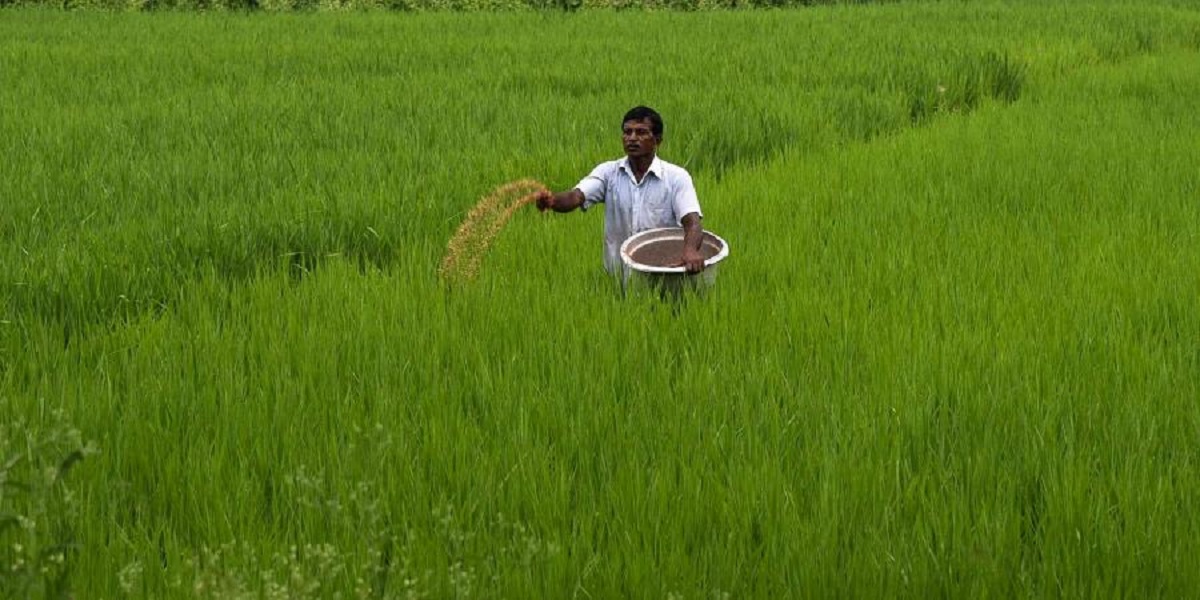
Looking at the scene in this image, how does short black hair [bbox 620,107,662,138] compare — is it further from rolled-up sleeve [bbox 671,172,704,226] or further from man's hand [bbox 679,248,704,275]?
man's hand [bbox 679,248,704,275]

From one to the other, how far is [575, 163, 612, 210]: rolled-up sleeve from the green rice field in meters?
0.26

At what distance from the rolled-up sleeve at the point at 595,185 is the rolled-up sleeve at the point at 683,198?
0.73 feet

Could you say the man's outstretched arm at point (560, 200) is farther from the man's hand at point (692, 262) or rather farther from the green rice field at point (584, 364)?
the man's hand at point (692, 262)

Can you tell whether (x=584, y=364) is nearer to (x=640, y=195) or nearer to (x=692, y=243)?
(x=692, y=243)

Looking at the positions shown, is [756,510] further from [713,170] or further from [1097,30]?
[1097,30]

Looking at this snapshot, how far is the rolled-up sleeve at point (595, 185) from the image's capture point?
3.57 metres

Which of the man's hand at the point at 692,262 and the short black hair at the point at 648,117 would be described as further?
the short black hair at the point at 648,117

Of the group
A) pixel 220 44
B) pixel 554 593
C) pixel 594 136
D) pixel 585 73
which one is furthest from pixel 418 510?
pixel 220 44

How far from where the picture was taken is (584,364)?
2.86 metres

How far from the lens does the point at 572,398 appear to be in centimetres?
264

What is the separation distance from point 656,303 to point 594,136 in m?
3.06

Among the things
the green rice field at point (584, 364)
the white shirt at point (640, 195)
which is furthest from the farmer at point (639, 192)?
the green rice field at point (584, 364)

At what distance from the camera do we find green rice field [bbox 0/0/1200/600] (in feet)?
6.33

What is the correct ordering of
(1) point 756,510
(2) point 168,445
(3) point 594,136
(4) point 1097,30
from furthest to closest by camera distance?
(4) point 1097,30 → (3) point 594,136 → (2) point 168,445 → (1) point 756,510
